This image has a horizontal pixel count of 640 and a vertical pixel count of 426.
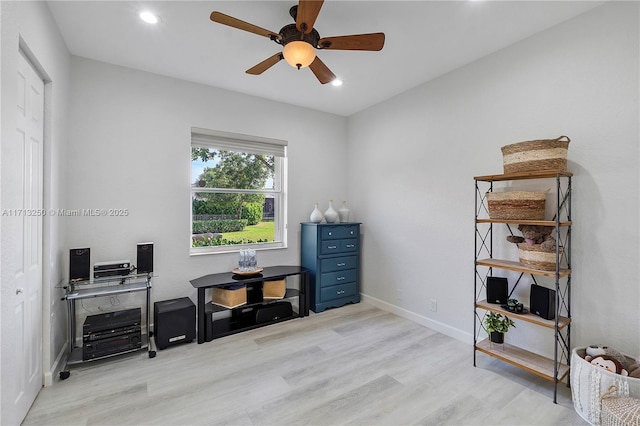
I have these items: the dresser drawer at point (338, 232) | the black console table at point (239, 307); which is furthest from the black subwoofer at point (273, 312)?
the dresser drawer at point (338, 232)

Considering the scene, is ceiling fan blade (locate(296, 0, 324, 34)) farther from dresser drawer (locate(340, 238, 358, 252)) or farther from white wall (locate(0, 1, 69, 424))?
dresser drawer (locate(340, 238, 358, 252))

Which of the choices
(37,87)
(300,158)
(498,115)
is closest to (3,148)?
(37,87)

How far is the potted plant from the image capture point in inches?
94.5

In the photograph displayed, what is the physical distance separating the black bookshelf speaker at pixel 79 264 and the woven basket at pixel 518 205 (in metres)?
3.44

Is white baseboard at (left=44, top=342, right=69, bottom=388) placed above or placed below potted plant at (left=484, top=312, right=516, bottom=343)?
below

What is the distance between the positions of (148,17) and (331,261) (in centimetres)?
303

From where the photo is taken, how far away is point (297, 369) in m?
2.38

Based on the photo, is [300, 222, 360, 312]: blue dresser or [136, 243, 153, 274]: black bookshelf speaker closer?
[136, 243, 153, 274]: black bookshelf speaker

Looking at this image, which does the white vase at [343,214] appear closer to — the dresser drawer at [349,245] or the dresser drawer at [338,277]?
the dresser drawer at [349,245]

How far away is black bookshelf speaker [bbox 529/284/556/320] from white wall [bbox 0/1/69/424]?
3.24m

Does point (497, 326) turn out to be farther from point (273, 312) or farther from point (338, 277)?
point (273, 312)

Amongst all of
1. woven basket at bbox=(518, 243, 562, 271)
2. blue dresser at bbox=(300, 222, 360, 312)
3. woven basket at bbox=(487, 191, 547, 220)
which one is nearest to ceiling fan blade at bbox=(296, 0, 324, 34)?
woven basket at bbox=(487, 191, 547, 220)

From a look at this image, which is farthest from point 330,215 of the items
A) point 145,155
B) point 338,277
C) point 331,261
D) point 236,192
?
point 145,155

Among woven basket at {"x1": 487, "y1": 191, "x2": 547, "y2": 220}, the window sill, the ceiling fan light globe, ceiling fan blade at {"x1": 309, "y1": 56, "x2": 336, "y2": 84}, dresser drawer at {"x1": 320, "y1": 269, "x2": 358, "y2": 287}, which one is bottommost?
dresser drawer at {"x1": 320, "y1": 269, "x2": 358, "y2": 287}
